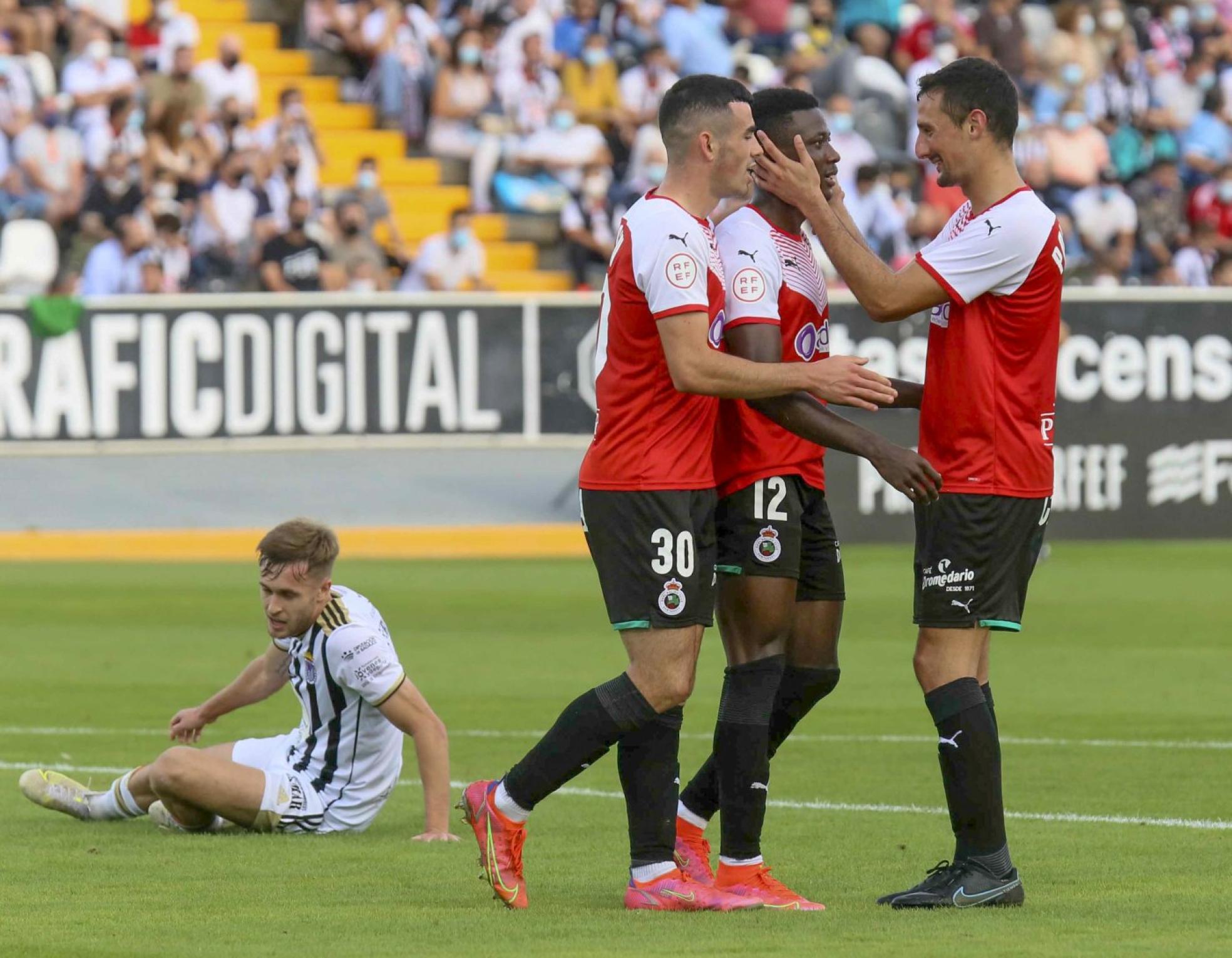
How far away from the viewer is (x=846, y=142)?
24344mm

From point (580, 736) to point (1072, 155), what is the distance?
66.2 ft

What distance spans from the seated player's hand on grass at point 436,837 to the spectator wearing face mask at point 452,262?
1513 cm

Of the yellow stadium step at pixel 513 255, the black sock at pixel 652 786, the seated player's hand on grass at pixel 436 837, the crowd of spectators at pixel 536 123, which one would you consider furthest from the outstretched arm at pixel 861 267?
the yellow stadium step at pixel 513 255

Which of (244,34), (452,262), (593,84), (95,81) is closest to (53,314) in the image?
(95,81)

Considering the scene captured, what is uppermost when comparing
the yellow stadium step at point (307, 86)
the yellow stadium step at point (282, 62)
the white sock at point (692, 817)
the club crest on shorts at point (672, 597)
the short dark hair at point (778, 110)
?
the yellow stadium step at point (282, 62)

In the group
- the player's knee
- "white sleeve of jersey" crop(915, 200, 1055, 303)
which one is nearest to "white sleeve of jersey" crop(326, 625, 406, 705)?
the player's knee

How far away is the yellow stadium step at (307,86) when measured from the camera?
25.1 meters

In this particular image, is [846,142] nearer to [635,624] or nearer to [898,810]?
[898,810]

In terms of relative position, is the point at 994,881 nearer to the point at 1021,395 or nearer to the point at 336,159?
the point at 1021,395

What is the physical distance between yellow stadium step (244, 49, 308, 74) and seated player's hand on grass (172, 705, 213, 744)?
61.4 ft

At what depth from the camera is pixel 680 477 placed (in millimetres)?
6086

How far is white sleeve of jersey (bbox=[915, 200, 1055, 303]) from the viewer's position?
20.0 feet

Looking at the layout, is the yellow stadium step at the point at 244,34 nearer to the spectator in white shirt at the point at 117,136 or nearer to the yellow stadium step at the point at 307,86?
the yellow stadium step at the point at 307,86

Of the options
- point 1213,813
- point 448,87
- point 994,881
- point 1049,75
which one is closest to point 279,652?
point 994,881
